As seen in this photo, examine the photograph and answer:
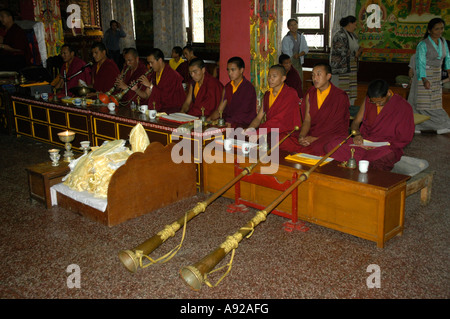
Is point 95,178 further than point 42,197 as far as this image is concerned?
No

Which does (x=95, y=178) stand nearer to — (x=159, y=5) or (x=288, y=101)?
(x=288, y=101)

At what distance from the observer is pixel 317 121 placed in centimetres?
522

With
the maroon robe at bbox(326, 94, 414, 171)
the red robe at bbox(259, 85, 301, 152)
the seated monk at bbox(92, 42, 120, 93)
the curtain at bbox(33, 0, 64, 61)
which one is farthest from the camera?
the curtain at bbox(33, 0, 64, 61)

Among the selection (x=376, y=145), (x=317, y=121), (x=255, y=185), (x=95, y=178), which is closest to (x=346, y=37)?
(x=317, y=121)

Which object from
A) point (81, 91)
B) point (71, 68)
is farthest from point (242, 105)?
point (71, 68)

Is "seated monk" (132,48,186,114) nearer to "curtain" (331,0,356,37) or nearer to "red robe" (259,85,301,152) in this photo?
"red robe" (259,85,301,152)

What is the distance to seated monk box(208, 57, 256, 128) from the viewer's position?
5.80 m

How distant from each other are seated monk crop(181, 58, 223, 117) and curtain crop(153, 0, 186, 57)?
7567 mm

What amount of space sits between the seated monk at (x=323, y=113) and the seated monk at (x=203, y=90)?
133 cm

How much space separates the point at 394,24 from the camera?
9586 millimetres

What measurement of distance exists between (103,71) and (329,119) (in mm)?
3942

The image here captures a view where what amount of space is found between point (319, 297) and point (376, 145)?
2.02 m

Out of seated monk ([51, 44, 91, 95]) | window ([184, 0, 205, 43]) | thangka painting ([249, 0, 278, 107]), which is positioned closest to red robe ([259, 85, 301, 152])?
thangka painting ([249, 0, 278, 107])

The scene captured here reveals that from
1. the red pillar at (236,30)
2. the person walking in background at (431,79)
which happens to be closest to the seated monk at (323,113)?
the red pillar at (236,30)
